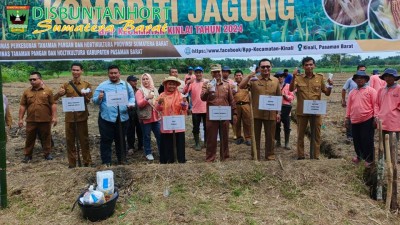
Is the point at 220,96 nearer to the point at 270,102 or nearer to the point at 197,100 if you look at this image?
the point at 270,102

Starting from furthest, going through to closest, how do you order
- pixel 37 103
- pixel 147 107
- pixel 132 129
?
pixel 132 129
pixel 37 103
pixel 147 107

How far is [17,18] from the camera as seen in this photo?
563 centimetres

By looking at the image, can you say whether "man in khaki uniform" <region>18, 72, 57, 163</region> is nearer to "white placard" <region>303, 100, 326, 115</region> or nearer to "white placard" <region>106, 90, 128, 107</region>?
"white placard" <region>106, 90, 128, 107</region>

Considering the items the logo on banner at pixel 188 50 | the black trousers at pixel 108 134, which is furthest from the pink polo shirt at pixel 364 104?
the black trousers at pixel 108 134

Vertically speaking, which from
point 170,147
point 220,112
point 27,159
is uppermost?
point 220,112

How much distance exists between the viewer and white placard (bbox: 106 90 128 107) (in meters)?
5.19

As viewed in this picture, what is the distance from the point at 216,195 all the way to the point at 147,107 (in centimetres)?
238

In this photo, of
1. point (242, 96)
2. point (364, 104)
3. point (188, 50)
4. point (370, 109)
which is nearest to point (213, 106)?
point (188, 50)

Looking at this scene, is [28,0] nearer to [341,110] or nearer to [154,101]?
[154,101]

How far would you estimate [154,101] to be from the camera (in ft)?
19.0

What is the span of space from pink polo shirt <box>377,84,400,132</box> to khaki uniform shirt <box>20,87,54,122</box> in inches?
231

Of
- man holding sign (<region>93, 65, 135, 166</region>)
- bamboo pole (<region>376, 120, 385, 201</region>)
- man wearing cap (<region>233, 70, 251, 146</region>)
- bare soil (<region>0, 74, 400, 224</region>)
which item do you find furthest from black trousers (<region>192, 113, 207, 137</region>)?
bamboo pole (<region>376, 120, 385, 201</region>)

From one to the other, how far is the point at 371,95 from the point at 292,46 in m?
1.56

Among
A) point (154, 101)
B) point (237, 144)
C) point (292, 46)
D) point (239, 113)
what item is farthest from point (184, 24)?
point (237, 144)
